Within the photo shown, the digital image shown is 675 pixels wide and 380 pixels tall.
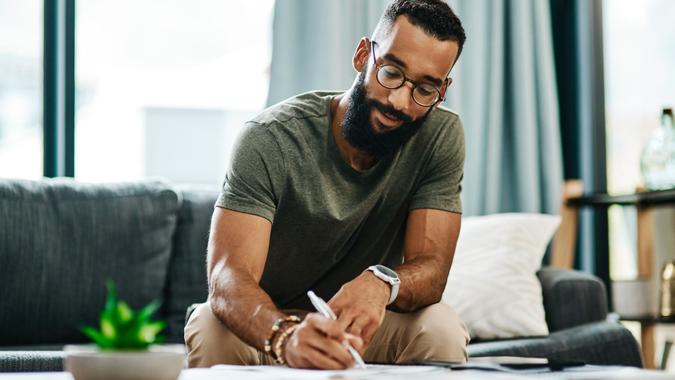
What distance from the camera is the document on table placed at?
3.74ft

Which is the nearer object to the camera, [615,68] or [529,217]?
[529,217]

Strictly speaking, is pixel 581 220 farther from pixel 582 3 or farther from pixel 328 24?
pixel 328 24

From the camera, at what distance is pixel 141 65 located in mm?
3084

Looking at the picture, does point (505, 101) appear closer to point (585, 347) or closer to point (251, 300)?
point (585, 347)

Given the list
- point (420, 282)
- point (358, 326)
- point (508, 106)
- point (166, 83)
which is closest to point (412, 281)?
point (420, 282)

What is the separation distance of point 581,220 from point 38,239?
201cm

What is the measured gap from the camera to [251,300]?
150cm

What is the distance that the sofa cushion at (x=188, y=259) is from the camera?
2.55 metres

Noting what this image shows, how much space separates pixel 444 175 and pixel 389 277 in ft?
1.15

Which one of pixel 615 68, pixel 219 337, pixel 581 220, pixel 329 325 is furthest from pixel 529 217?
pixel 329 325

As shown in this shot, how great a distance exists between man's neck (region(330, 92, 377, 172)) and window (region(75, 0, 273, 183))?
47.9 inches

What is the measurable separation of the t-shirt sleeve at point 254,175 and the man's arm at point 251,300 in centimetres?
2

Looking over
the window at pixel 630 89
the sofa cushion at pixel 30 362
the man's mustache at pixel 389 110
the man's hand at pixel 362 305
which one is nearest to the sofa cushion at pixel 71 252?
the sofa cushion at pixel 30 362

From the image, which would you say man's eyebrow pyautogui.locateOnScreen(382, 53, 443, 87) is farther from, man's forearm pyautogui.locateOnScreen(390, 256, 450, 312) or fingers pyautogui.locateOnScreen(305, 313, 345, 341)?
fingers pyautogui.locateOnScreen(305, 313, 345, 341)
